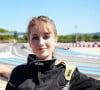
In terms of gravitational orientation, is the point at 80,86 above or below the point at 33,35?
below

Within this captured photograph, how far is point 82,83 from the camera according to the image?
157 centimetres

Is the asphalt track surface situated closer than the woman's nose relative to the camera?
No

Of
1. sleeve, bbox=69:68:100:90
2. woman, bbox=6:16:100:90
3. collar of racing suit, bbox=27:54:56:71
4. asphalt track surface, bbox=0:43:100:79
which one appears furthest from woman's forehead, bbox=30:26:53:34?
asphalt track surface, bbox=0:43:100:79

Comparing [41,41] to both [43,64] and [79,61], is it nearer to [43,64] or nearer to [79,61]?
[43,64]

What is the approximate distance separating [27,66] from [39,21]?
34 cm

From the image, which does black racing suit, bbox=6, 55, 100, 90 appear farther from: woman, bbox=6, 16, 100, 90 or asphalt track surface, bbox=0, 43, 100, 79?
asphalt track surface, bbox=0, 43, 100, 79

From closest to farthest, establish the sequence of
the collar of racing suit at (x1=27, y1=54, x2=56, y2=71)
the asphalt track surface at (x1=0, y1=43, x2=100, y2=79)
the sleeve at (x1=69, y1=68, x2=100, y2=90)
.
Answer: the sleeve at (x1=69, y1=68, x2=100, y2=90) < the collar of racing suit at (x1=27, y1=54, x2=56, y2=71) < the asphalt track surface at (x1=0, y1=43, x2=100, y2=79)

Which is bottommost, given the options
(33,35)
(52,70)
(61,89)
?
(61,89)

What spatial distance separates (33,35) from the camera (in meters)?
1.69

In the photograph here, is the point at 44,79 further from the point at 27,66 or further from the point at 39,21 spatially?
the point at 39,21

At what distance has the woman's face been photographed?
65.8 inches

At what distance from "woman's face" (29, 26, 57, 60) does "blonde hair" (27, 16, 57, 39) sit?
0.08 feet

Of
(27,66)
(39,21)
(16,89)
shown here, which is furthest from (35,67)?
(39,21)

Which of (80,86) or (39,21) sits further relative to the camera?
(39,21)
